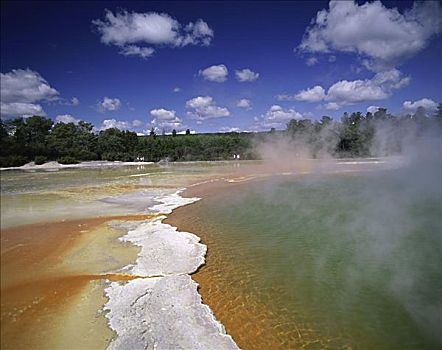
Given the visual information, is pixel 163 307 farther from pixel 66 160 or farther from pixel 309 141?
pixel 309 141

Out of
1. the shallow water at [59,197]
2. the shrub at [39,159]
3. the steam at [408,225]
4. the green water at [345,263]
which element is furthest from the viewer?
the steam at [408,225]

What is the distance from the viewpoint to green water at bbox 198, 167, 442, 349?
5.41 m

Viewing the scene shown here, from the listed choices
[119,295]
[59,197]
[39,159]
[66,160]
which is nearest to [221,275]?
[119,295]

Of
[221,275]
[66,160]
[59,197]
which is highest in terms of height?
[66,160]

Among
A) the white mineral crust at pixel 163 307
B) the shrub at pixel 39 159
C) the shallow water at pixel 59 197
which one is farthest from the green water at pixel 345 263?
the shrub at pixel 39 159

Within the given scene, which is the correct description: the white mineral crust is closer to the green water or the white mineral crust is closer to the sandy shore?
the sandy shore

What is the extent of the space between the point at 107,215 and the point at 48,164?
354 inches

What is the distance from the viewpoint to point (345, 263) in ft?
26.1

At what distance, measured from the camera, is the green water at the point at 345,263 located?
541 cm

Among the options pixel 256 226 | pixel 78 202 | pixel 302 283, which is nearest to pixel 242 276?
pixel 302 283

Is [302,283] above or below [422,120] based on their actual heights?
below

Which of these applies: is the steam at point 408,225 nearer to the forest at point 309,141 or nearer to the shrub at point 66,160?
the forest at point 309,141

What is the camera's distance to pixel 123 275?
6934mm

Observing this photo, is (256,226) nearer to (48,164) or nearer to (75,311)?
(75,311)
